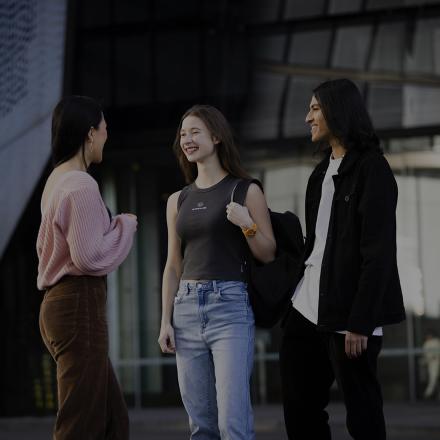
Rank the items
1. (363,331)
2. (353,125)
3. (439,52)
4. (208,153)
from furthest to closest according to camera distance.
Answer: (439,52), (208,153), (353,125), (363,331)

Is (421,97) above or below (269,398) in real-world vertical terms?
above

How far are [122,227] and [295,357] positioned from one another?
0.96m

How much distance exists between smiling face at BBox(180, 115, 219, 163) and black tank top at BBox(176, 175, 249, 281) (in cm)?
16

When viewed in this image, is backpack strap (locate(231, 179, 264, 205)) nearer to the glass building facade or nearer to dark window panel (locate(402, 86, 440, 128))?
the glass building facade

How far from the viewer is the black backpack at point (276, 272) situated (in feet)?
16.7

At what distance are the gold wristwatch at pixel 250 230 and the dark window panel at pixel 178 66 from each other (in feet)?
35.4

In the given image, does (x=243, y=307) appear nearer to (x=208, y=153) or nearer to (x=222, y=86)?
(x=208, y=153)

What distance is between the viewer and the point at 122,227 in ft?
15.7

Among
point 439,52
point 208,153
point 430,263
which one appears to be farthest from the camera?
point 430,263

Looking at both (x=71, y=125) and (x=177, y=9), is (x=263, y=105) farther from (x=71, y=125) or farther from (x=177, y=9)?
(x=71, y=125)

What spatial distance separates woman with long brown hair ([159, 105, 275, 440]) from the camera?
505cm

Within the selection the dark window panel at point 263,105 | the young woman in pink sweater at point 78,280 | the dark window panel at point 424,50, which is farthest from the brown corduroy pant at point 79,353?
the dark window panel at point 424,50

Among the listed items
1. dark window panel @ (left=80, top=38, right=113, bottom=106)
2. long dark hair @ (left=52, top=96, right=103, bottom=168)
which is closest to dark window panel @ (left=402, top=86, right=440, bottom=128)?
dark window panel @ (left=80, top=38, right=113, bottom=106)

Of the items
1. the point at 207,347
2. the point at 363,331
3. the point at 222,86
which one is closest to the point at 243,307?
the point at 207,347
